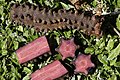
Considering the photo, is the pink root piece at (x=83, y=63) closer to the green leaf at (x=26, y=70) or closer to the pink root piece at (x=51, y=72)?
the pink root piece at (x=51, y=72)

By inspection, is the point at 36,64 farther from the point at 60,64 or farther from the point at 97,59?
the point at 97,59

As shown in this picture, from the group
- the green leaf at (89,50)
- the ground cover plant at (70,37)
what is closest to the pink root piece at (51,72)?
the ground cover plant at (70,37)

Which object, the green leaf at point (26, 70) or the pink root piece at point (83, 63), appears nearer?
the pink root piece at point (83, 63)

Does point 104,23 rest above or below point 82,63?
above

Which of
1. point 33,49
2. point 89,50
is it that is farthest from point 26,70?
point 89,50

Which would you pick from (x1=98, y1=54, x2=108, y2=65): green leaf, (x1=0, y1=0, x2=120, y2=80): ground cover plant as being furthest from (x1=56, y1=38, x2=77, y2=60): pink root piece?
(x1=98, y1=54, x2=108, y2=65): green leaf

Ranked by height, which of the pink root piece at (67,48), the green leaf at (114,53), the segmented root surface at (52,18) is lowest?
the green leaf at (114,53)

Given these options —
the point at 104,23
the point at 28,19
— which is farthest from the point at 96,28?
the point at 28,19
